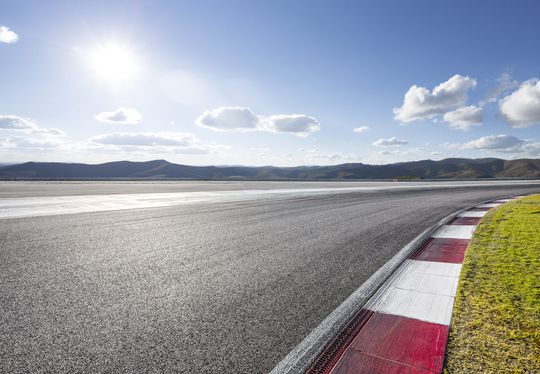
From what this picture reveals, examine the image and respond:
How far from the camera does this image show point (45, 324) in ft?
8.14

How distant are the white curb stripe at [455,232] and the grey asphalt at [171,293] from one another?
21.4 inches

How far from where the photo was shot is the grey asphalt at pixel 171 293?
2087 mm

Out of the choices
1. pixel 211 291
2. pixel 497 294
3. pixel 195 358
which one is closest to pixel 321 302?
pixel 211 291

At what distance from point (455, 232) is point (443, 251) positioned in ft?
6.22

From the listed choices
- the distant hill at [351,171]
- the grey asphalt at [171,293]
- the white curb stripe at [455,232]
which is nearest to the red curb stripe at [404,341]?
the grey asphalt at [171,293]

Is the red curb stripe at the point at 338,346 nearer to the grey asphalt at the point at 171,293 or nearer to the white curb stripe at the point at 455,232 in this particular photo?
the grey asphalt at the point at 171,293

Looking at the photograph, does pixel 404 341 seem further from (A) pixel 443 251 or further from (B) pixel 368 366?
(A) pixel 443 251

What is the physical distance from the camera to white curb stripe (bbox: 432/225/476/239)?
6.15 meters

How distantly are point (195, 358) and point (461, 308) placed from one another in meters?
2.42

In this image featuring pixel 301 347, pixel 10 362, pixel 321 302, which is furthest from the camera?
pixel 321 302

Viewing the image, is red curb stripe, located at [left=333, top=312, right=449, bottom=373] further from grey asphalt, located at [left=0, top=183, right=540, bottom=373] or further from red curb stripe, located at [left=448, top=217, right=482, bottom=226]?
red curb stripe, located at [left=448, top=217, right=482, bottom=226]

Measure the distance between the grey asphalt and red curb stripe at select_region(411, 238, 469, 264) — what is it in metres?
0.41

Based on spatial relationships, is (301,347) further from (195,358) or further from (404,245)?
(404,245)

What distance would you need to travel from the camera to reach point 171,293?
3.21 meters
